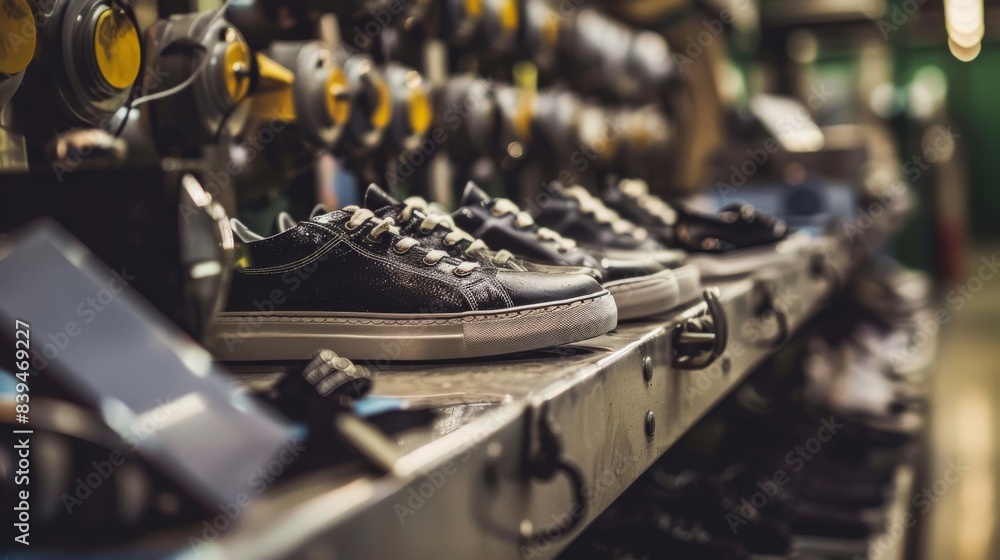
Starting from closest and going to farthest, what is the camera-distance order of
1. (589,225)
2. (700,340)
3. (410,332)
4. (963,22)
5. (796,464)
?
(410,332) → (700,340) → (589,225) → (796,464) → (963,22)

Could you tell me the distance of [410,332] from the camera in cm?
96

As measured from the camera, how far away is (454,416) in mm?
671

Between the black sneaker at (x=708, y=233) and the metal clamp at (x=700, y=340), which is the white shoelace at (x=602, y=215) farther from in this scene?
the metal clamp at (x=700, y=340)

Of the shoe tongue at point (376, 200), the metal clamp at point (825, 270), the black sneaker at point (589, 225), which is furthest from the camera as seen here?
the metal clamp at point (825, 270)

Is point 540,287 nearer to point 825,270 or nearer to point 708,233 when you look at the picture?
point 708,233

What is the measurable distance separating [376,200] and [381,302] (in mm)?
143

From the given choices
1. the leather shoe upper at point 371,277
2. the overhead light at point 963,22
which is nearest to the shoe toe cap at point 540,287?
the leather shoe upper at point 371,277

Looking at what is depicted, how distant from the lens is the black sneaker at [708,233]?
1.79 m

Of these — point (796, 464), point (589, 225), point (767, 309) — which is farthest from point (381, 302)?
point (796, 464)

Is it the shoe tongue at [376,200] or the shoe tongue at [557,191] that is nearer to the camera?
the shoe tongue at [376,200]

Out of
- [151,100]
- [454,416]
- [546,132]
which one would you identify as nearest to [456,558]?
[454,416]

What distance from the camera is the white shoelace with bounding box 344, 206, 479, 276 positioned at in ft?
3.18

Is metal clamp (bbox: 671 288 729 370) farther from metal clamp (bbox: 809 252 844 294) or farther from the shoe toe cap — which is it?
metal clamp (bbox: 809 252 844 294)

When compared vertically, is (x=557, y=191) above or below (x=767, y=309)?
above
